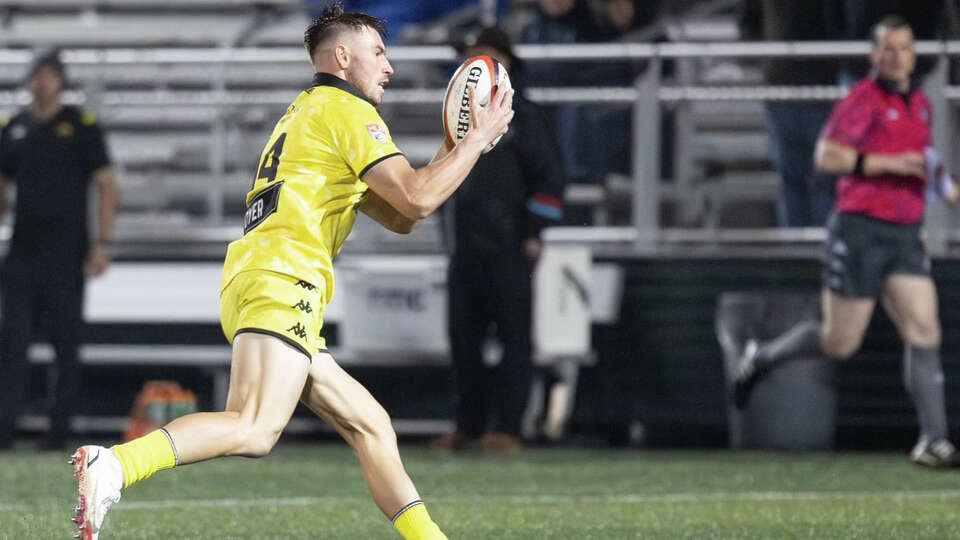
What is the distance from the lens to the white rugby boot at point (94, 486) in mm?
4473

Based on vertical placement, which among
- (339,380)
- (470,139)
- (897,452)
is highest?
(470,139)

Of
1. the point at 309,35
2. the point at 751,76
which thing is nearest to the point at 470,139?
the point at 309,35

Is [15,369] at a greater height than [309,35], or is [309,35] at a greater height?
[309,35]

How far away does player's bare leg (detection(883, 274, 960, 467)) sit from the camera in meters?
9.00

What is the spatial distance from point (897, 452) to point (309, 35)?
6689 mm

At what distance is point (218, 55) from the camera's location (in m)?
11.8

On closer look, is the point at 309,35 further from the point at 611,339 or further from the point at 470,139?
the point at 611,339

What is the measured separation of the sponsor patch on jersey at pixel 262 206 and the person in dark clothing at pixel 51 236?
5.58 m

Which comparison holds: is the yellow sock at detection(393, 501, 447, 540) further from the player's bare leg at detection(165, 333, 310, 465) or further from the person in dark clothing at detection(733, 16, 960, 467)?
the person in dark clothing at detection(733, 16, 960, 467)

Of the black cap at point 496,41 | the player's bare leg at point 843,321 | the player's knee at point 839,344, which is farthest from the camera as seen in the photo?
the black cap at point 496,41

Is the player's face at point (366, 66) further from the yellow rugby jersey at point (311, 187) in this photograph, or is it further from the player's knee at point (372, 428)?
the player's knee at point (372, 428)

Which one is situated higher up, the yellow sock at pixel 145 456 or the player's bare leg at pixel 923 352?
the yellow sock at pixel 145 456

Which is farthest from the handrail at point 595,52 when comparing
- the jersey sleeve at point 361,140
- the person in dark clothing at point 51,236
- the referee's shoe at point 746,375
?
the jersey sleeve at point 361,140

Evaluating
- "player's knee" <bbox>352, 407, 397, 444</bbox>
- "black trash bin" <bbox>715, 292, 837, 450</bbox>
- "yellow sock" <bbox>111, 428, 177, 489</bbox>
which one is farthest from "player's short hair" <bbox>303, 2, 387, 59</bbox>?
"black trash bin" <bbox>715, 292, 837, 450</bbox>
